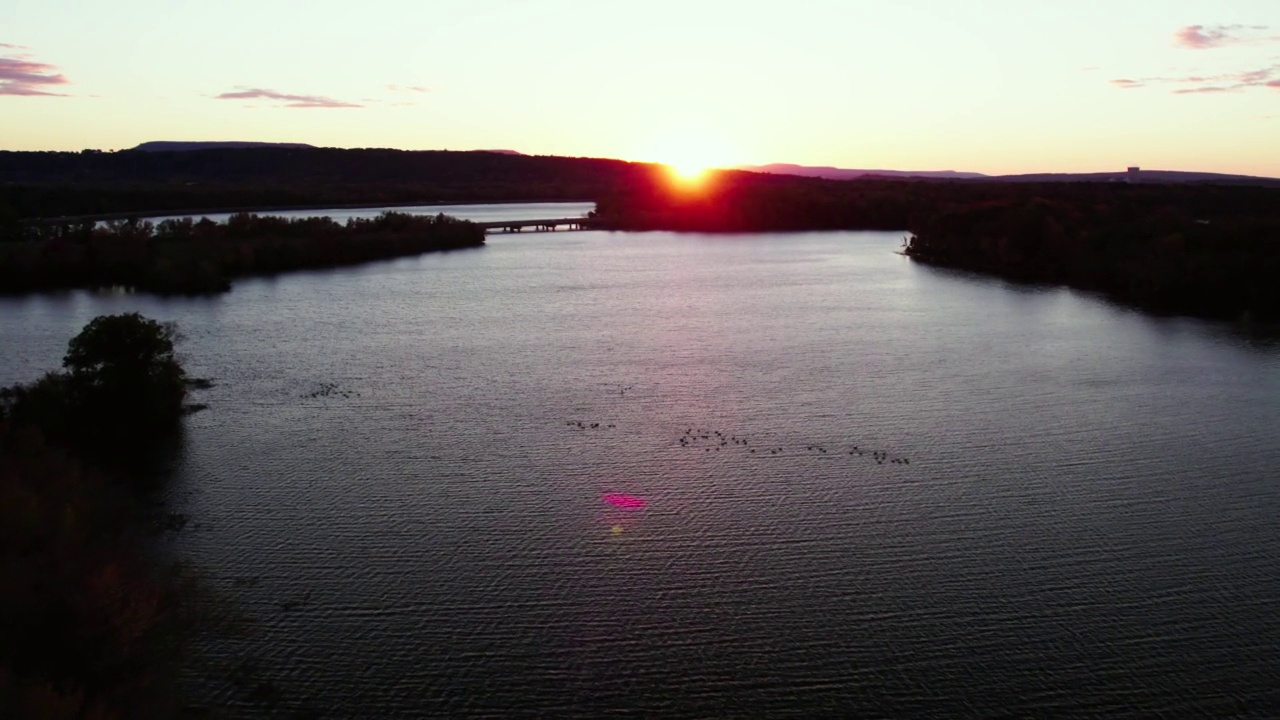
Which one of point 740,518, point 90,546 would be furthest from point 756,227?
point 90,546

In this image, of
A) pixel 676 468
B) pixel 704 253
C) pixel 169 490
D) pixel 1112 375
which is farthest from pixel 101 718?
pixel 704 253

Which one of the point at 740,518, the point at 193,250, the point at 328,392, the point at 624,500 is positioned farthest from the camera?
A: the point at 193,250

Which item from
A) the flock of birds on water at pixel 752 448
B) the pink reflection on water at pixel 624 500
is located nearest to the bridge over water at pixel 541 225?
the flock of birds on water at pixel 752 448

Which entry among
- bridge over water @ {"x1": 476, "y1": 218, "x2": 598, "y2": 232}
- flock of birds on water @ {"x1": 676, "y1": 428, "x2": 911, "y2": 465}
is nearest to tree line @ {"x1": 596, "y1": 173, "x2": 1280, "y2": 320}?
bridge over water @ {"x1": 476, "y1": 218, "x2": 598, "y2": 232}

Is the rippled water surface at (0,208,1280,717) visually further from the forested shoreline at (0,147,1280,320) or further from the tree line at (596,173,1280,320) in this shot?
the forested shoreline at (0,147,1280,320)

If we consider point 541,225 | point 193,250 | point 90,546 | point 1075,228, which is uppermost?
point 1075,228

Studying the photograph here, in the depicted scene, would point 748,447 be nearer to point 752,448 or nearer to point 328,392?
point 752,448
